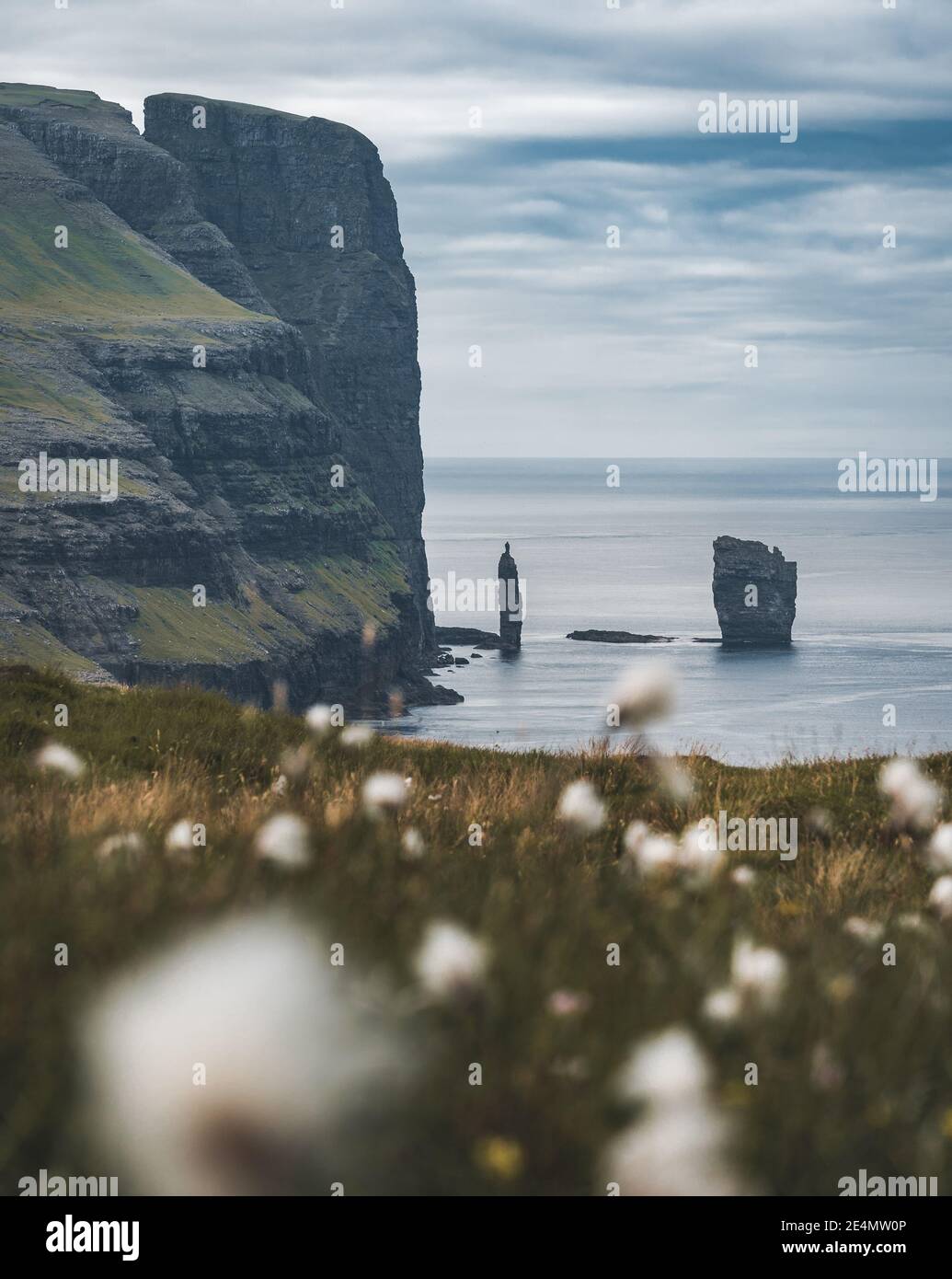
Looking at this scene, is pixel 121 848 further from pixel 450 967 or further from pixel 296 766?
pixel 296 766

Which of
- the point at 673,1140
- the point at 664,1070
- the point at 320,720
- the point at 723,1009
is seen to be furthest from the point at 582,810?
the point at 673,1140

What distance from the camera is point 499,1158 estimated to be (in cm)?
439

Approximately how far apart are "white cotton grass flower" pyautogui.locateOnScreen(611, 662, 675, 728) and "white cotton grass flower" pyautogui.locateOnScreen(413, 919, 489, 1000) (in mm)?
6832

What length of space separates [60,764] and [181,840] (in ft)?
11.5

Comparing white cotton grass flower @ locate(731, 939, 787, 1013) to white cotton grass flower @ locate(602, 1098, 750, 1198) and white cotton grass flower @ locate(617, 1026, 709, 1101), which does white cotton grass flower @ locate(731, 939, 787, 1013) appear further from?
white cotton grass flower @ locate(602, 1098, 750, 1198)

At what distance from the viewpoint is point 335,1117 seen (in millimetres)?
4262

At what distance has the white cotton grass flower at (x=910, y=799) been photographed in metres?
10.9

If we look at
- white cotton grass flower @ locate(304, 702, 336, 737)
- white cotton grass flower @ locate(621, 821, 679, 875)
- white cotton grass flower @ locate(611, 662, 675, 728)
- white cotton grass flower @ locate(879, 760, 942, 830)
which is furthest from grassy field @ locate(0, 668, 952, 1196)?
white cotton grass flower @ locate(304, 702, 336, 737)
